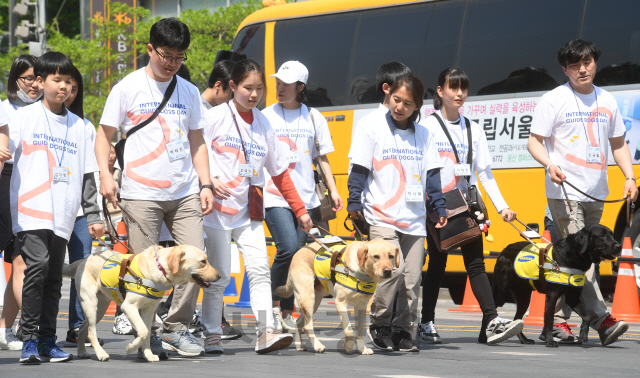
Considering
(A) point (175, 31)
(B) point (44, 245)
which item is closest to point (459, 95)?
(A) point (175, 31)

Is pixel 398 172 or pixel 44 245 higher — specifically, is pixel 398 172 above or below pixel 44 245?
above

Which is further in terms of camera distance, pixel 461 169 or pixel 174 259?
pixel 461 169

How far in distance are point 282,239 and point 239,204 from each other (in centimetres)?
67

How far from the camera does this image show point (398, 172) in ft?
21.2

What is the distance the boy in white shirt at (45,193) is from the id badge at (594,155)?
12.0 feet

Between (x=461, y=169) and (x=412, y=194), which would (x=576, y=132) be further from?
(x=412, y=194)

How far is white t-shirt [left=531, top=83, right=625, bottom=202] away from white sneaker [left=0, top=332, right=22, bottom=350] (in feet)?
13.5

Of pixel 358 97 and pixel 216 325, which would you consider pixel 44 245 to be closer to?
pixel 216 325

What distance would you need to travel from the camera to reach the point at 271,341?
611 cm

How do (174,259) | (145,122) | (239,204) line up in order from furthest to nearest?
(239,204), (145,122), (174,259)

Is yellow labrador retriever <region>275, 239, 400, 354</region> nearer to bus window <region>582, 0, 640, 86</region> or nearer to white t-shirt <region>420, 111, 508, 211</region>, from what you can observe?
white t-shirt <region>420, 111, 508, 211</region>

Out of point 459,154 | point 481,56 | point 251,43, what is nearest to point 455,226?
point 459,154

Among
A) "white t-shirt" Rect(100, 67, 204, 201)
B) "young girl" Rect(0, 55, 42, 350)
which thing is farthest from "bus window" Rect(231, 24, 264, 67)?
"white t-shirt" Rect(100, 67, 204, 201)

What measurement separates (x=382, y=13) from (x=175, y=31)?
6902mm
